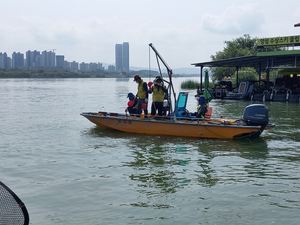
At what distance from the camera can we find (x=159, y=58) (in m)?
13.5

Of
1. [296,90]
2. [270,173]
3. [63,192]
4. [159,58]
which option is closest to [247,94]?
[296,90]

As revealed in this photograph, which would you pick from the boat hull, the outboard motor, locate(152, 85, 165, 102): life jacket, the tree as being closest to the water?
the boat hull

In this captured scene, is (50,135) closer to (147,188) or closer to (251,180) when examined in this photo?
(147,188)

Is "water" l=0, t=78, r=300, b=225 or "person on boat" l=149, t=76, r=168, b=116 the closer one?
"water" l=0, t=78, r=300, b=225

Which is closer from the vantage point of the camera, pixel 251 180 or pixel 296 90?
pixel 251 180

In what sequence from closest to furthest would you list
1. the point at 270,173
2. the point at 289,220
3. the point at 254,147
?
the point at 289,220, the point at 270,173, the point at 254,147

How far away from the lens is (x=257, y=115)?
11.7 m

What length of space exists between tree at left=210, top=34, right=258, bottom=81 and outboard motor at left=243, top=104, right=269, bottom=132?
40.5m

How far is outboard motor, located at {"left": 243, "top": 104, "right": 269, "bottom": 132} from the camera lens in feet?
38.3

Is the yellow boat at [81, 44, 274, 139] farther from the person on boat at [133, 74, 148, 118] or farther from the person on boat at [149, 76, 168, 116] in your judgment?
the person on boat at [133, 74, 148, 118]

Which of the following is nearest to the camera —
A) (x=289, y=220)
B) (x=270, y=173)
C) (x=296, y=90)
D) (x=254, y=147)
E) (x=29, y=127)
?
(x=289, y=220)

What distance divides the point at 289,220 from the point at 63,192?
13.4ft

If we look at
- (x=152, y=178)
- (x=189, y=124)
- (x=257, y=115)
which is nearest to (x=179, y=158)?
(x=152, y=178)

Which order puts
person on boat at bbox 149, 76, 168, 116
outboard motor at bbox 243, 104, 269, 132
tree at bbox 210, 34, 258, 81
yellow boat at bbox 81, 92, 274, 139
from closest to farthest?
outboard motor at bbox 243, 104, 269, 132
yellow boat at bbox 81, 92, 274, 139
person on boat at bbox 149, 76, 168, 116
tree at bbox 210, 34, 258, 81
